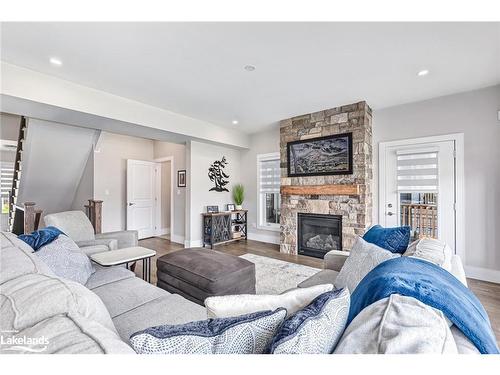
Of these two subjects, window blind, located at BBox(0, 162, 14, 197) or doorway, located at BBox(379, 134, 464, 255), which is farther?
window blind, located at BBox(0, 162, 14, 197)

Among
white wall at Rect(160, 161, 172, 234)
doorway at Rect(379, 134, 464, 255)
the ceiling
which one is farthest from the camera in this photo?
white wall at Rect(160, 161, 172, 234)

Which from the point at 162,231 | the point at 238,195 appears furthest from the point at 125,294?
the point at 162,231

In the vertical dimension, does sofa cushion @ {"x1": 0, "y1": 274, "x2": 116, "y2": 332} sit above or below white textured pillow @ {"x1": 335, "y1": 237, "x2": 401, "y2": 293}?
above

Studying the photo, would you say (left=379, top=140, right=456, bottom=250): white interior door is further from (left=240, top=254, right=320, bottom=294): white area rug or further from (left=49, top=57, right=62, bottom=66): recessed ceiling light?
(left=49, top=57, right=62, bottom=66): recessed ceiling light

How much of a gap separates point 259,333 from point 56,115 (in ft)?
12.6

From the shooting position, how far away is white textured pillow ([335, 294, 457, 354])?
1.90 feet

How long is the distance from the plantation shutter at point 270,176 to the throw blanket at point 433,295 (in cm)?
427

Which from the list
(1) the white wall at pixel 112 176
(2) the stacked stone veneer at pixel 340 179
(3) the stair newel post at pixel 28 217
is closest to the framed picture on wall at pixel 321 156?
(2) the stacked stone veneer at pixel 340 179

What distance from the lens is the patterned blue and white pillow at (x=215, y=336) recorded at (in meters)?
0.62

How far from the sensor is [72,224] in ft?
9.28

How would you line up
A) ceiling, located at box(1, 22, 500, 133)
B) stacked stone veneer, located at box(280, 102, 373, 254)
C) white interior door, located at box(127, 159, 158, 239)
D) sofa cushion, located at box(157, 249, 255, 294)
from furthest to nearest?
A: white interior door, located at box(127, 159, 158, 239), stacked stone veneer, located at box(280, 102, 373, 254), sofa cushion, located at box(157, 249, 255, 294), ceiling, located at box(1, 22, 500, 133)

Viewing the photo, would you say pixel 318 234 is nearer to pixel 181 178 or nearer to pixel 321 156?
pixel 321 156

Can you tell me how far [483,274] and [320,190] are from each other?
7.90 feet

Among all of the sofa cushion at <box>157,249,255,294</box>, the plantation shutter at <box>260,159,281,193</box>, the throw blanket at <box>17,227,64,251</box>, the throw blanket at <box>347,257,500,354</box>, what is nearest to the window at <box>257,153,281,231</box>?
the plantation shutter at <box>260,159,281,193</box>
